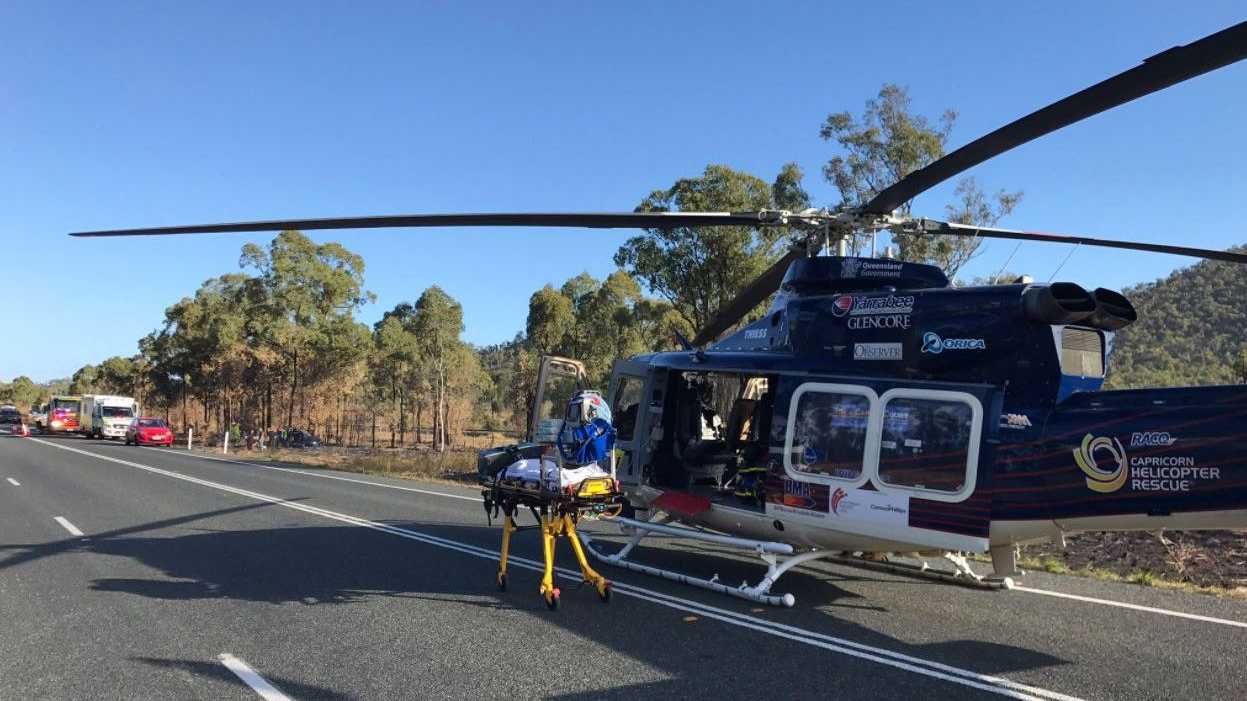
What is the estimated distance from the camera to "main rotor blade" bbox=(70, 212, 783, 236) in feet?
21.8

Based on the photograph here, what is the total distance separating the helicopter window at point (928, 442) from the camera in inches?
236

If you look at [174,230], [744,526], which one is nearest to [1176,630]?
[744,526]

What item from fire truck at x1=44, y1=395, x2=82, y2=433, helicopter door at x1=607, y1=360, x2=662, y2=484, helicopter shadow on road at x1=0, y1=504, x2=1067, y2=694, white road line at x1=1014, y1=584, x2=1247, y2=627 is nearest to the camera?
helicopter shadow on road at x1=0, y1=504, x2=1067, y2=694

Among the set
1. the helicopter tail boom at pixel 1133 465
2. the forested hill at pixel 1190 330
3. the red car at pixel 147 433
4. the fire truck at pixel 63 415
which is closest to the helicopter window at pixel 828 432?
the helicopter tail boom at pixel 1133 465

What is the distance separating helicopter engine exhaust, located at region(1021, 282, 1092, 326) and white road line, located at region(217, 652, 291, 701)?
5896mm

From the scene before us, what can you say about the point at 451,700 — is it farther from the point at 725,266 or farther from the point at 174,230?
the point at 725,266

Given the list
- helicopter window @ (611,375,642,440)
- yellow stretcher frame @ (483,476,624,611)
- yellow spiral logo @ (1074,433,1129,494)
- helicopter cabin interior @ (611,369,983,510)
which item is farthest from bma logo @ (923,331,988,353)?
helicopter window @ (611,375,642,440)

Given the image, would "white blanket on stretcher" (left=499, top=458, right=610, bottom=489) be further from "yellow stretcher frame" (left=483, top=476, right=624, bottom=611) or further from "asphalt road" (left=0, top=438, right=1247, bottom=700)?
"asphalt road" (left=0, top=438, right=1247, bottom=700)

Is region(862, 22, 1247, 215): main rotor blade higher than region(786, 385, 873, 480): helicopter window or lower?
higher

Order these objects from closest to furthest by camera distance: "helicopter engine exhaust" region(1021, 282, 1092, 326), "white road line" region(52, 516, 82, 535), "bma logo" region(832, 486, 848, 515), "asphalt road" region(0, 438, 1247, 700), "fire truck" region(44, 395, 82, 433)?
1. "asphalt road" region(0, 438, 1247, 700)
2. "helicopter engine exhaust" region(1021, 282, 1092, 326)
3. "bma logo" region(832, 486, 848, 515)
4. "white road line" region(52, 516, 82, 535)
5. "fire truck" region(44, 395, 82, 433)

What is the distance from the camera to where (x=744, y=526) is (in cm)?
747

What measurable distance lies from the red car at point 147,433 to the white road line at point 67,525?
3062 cm

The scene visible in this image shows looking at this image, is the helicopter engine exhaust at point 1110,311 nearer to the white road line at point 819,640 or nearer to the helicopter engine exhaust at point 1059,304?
the helicopter engine exhaust at point 1059,304

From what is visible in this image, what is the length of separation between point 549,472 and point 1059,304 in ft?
14.3
